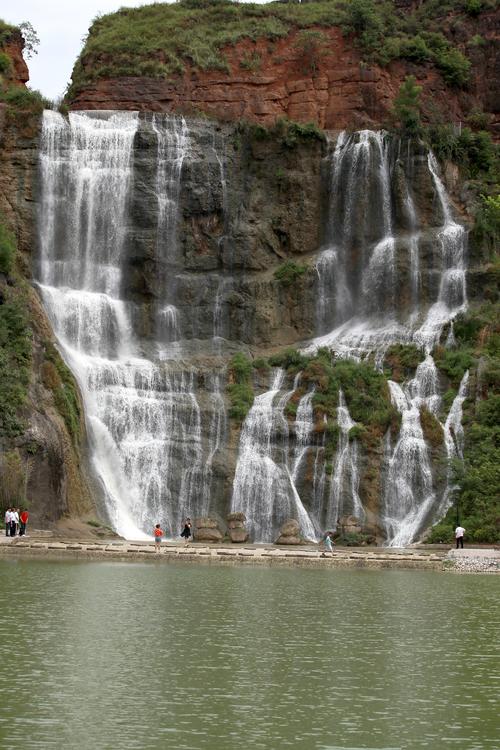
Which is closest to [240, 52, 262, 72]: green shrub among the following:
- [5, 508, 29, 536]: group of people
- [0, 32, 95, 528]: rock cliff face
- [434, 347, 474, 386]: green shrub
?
[0, 32, 95, 528]: rock cliff face

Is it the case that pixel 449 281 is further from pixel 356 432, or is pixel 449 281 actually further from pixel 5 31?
pixel 5 31

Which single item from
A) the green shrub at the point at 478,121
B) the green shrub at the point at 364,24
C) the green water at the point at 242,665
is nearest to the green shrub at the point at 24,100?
the green shrub at the point at 364,24

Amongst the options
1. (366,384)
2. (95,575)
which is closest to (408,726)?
(95,575)

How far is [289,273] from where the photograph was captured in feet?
224

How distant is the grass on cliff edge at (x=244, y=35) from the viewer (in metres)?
77.8

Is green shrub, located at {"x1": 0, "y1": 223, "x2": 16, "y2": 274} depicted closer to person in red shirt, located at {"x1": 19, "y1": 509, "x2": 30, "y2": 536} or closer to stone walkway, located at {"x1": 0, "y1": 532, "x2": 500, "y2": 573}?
person in red shirt, located at {"x1": 19, "y1": 509, "x2": 30, "y2": 536}

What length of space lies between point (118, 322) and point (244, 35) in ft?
73.7

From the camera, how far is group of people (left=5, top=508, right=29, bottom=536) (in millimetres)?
45344

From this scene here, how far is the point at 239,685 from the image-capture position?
69.1 ft

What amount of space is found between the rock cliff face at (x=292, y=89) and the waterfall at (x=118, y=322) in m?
4.80

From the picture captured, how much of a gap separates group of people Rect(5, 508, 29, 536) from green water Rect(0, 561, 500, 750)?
33.4 feet

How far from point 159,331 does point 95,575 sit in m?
32.3

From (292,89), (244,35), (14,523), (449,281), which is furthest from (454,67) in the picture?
(14,523)

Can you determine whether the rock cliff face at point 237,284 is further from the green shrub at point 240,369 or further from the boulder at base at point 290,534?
the boulder at base at point 290,534
